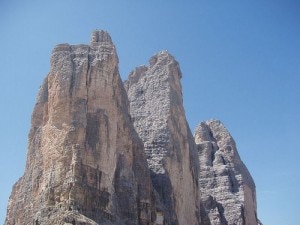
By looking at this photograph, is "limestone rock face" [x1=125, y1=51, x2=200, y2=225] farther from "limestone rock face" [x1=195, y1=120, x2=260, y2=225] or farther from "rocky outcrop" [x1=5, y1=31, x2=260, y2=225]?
"limestone rock face" [x1=195, y1=120, x2=260, y2=225]

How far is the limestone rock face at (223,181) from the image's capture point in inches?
3477

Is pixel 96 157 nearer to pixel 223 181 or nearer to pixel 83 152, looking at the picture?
pixel 83 152

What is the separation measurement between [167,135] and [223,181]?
1195 inches

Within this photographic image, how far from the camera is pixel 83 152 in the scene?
4400 cm

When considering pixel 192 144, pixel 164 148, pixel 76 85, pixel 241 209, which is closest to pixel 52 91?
pixel 76 85

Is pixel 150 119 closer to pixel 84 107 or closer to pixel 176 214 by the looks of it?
pixel 176 214

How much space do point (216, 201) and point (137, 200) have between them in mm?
41880

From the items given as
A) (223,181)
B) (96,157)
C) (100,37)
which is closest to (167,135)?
(100,37)

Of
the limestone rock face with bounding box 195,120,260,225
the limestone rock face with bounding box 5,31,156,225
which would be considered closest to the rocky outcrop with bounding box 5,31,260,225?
the limestone rock face with bounding box 5,31,156,225

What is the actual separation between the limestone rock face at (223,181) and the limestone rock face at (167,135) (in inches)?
683

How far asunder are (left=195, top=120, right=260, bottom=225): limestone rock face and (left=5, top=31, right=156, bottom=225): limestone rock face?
37022 millimetres

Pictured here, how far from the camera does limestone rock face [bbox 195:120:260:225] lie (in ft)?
290

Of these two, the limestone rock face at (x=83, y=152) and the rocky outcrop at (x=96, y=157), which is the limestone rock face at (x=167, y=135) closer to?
the rocky outcrop at (x=96, y=157)

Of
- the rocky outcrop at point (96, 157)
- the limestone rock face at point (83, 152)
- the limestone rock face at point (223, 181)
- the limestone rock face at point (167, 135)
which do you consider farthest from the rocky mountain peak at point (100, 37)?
the limestone rock face at point (223, 181)
